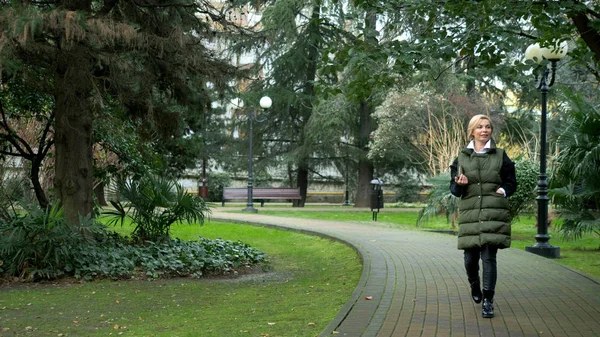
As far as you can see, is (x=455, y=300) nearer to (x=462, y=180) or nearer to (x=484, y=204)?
(x=484, y=204)

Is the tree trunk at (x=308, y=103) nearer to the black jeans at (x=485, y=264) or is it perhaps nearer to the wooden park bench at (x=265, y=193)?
the wooden park bench at (x=265, y=193)

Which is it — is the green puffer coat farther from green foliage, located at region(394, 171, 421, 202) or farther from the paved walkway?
green foliage, located at region(394, 171, 421, 202)

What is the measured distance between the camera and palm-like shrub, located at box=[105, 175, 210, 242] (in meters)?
12.7

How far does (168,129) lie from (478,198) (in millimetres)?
7552

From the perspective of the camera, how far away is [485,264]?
22.8 feet

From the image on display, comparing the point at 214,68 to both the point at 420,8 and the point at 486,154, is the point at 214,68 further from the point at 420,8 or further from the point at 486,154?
the point at 486,154

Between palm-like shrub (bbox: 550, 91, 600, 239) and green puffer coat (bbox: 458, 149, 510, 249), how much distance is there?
650 centimetres

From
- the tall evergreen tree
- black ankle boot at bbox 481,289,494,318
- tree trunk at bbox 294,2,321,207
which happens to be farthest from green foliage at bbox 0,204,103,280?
tree trunk at bbox 294,2,321,207

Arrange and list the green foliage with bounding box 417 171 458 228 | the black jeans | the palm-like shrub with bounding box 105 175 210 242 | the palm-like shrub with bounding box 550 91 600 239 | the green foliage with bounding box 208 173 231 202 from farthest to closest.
A: the green foliage with bounding box 208 173 231 202 < the green foliage with bounding box 417 171 458 228 < the palm-like shrub with bounding box 550 91 600 239 < the palm-like shrub with bounding box 105 175 210 242 < the black jeans

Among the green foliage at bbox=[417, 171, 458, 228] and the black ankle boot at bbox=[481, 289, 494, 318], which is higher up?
the green foliage at bbox=[417, 171, 458, 228]

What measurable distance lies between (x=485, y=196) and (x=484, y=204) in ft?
0.25

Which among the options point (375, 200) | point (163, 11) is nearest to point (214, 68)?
point (163, 11)

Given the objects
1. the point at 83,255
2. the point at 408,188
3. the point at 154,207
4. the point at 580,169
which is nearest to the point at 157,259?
the point at 83,255

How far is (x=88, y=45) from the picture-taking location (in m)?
10.6
